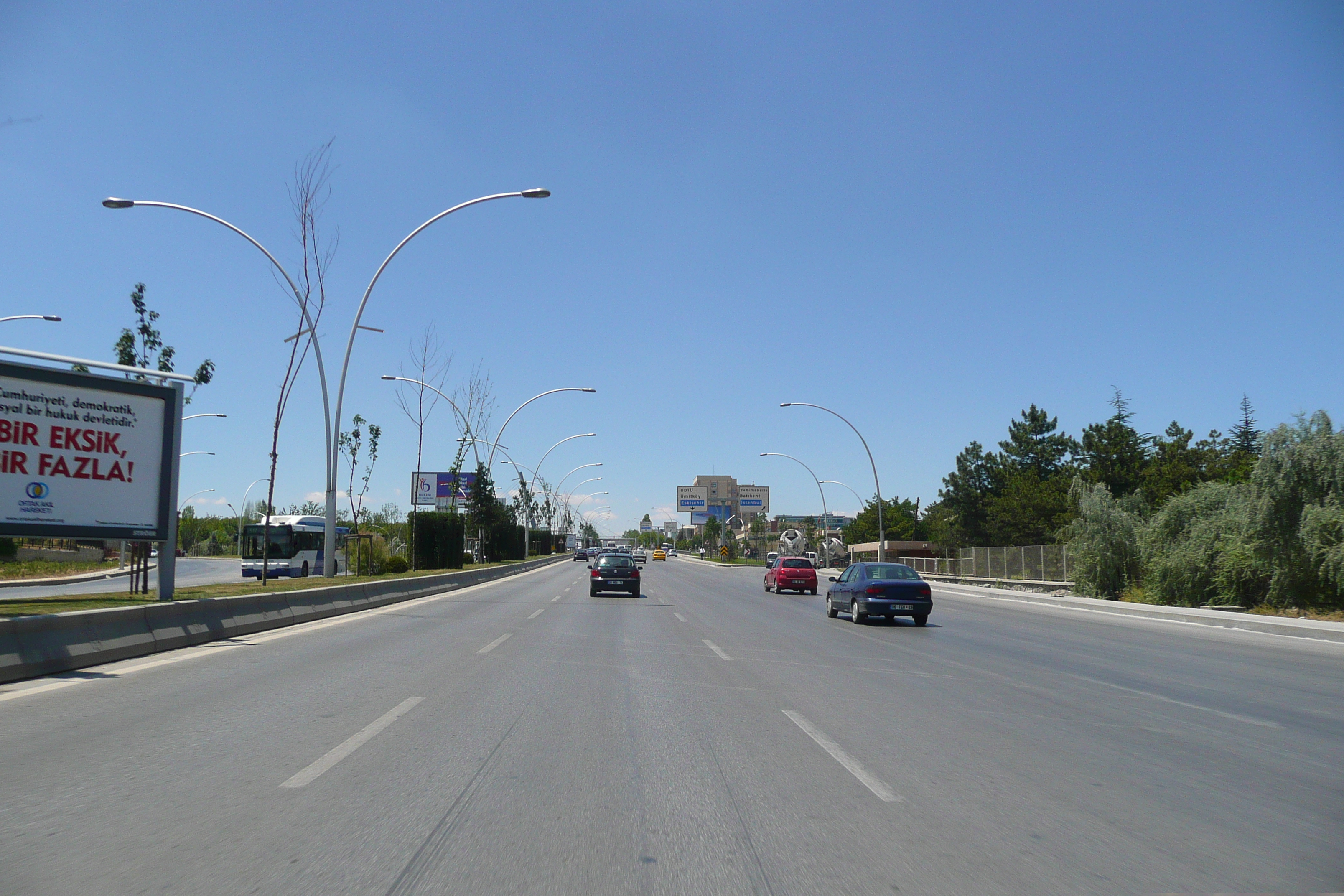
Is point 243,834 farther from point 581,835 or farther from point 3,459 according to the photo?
point 3,459

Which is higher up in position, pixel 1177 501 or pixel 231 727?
pixel 1177 501

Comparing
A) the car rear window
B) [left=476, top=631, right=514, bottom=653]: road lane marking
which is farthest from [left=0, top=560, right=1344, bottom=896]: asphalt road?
the car rear window

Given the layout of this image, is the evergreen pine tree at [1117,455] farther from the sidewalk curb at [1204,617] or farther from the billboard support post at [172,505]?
the billboard support post at [172,505]

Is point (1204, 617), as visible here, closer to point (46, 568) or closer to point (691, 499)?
point (46, 568)

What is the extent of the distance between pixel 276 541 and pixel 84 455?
2956cm

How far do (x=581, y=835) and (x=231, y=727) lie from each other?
414 cm

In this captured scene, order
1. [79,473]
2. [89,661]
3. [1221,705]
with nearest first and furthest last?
[1221,705]
[89,661]
[79,473]

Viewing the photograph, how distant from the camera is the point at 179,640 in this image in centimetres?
1302

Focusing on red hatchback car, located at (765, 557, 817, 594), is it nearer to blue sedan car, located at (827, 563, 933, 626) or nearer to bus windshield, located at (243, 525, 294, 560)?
blue sedan car, located at (827, 563, 933, 626)

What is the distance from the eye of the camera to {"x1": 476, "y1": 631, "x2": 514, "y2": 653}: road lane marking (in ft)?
45.1

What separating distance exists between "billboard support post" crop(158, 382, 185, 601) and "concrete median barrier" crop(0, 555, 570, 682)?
0.88 metres

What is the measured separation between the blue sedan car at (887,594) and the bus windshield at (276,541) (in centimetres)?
3011

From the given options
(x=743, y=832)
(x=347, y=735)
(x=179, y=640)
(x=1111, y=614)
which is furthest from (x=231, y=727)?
(x=1111, y=614)

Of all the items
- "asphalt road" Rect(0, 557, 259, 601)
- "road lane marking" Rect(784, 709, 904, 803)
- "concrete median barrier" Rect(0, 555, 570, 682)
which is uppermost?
"concrete median barrier" Rect(0, 555, 570, 682)
